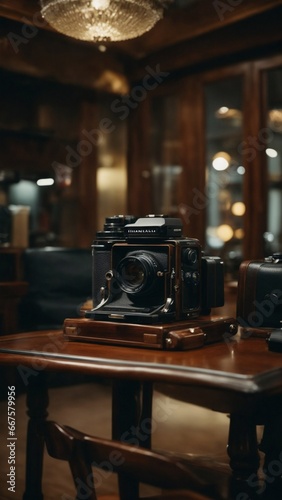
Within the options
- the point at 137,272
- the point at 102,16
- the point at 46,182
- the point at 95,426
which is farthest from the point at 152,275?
the point at 46,182

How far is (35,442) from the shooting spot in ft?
6.13

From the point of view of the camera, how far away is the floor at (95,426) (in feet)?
8.52

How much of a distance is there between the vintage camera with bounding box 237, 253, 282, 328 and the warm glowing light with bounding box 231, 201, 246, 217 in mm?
2128

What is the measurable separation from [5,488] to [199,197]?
102 inches

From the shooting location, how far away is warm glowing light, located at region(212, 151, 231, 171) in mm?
4320

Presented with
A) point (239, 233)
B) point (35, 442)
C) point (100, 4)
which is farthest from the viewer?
point (239, 233)

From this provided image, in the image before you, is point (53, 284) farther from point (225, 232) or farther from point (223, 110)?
point (223, 110)

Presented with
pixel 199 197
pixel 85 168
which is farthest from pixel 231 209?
pixel 85 168

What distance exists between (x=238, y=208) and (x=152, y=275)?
99.2 inches

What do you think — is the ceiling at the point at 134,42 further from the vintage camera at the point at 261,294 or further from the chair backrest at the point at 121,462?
the chair backrest at the point at 121,462

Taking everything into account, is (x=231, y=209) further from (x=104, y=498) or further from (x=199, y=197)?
(x=104, y=498)

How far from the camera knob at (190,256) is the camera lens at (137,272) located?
11 centimetres

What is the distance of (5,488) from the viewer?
8.22ft

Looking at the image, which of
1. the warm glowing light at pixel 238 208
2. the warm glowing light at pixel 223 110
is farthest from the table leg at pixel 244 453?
the warm glowing light at pixel 223 110
